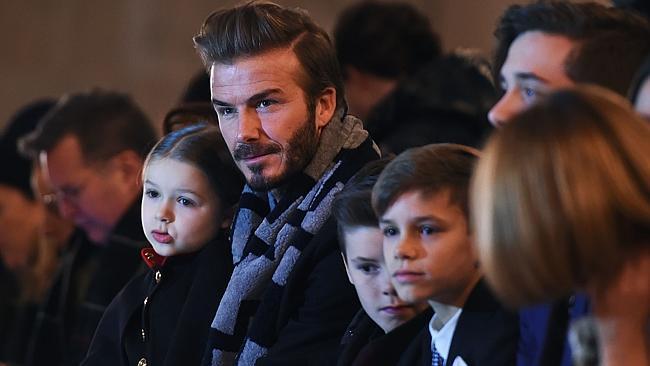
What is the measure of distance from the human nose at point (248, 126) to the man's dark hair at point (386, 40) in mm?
2448

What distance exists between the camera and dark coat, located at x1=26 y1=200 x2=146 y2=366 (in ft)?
17.4

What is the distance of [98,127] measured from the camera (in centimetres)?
587

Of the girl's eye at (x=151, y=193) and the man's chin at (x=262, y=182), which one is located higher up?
the man's chin at (x=262, y=182)

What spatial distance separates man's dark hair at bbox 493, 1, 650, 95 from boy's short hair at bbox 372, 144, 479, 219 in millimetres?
306

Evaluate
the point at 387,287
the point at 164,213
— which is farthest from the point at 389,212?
the point at 164,213

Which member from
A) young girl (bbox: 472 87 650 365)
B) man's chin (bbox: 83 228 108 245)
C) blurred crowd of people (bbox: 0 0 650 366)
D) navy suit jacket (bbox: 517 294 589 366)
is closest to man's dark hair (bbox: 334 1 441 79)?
blurred crowd of people (bbox: 0 0 650 366)

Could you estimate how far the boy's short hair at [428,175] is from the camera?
306 cm

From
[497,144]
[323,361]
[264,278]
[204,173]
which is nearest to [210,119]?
[204,173]

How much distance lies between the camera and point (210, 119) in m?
4.53

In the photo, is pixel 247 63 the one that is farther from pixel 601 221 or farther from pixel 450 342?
pixel 601 221

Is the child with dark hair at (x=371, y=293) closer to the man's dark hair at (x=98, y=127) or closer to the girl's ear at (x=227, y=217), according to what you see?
the girl's ear at (x=227, y=217)

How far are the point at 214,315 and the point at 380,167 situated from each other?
0.69m

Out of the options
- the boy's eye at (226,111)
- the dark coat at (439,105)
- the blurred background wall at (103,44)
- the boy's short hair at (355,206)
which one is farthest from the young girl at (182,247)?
the blurred background wall at (103,44)

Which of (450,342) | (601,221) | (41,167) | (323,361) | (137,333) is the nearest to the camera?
(601,221)
